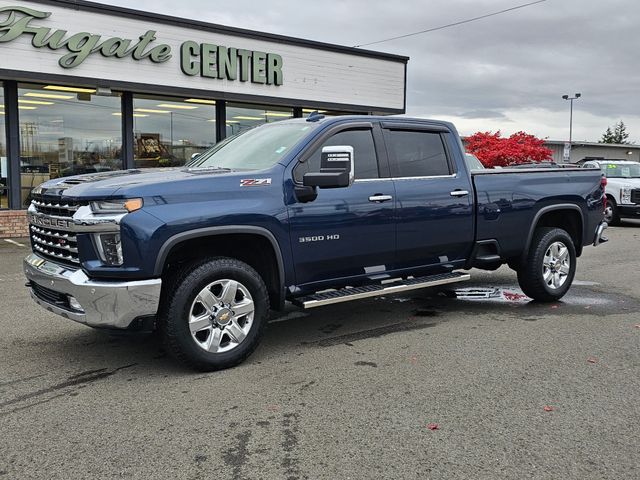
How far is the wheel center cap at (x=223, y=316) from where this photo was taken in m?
4.62

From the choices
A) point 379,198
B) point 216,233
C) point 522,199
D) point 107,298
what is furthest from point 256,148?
point 522,199

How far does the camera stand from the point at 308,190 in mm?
5012

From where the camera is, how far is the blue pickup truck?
430cm

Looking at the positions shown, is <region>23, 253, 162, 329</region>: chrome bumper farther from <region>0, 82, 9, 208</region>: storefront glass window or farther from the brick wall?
<region>0, 82, 9, 208</region>: storefront glass window

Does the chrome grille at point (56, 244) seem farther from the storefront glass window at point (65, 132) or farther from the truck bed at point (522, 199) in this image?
the storefront glass window at point (65, 132)

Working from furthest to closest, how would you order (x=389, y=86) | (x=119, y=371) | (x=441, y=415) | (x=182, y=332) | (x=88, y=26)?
(x=389, y=86) → (x=88, y=26) → (x=119, y=371) → (x=182, y=332) → (x=441, y=415)

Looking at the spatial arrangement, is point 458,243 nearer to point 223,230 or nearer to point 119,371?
point 223,230

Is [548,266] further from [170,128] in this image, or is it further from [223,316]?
[170,128]

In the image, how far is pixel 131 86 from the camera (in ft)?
47.3

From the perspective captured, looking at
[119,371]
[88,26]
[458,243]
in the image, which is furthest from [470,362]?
[88,26]

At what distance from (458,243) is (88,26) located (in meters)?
11.1

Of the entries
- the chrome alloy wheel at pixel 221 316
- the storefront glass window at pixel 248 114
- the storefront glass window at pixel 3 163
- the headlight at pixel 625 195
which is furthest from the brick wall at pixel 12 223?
the headlight at pixel 625 195

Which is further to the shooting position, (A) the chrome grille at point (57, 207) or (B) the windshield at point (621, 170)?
(B) the windshield at point (621, 170)

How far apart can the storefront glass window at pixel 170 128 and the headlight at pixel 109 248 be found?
1141cm
